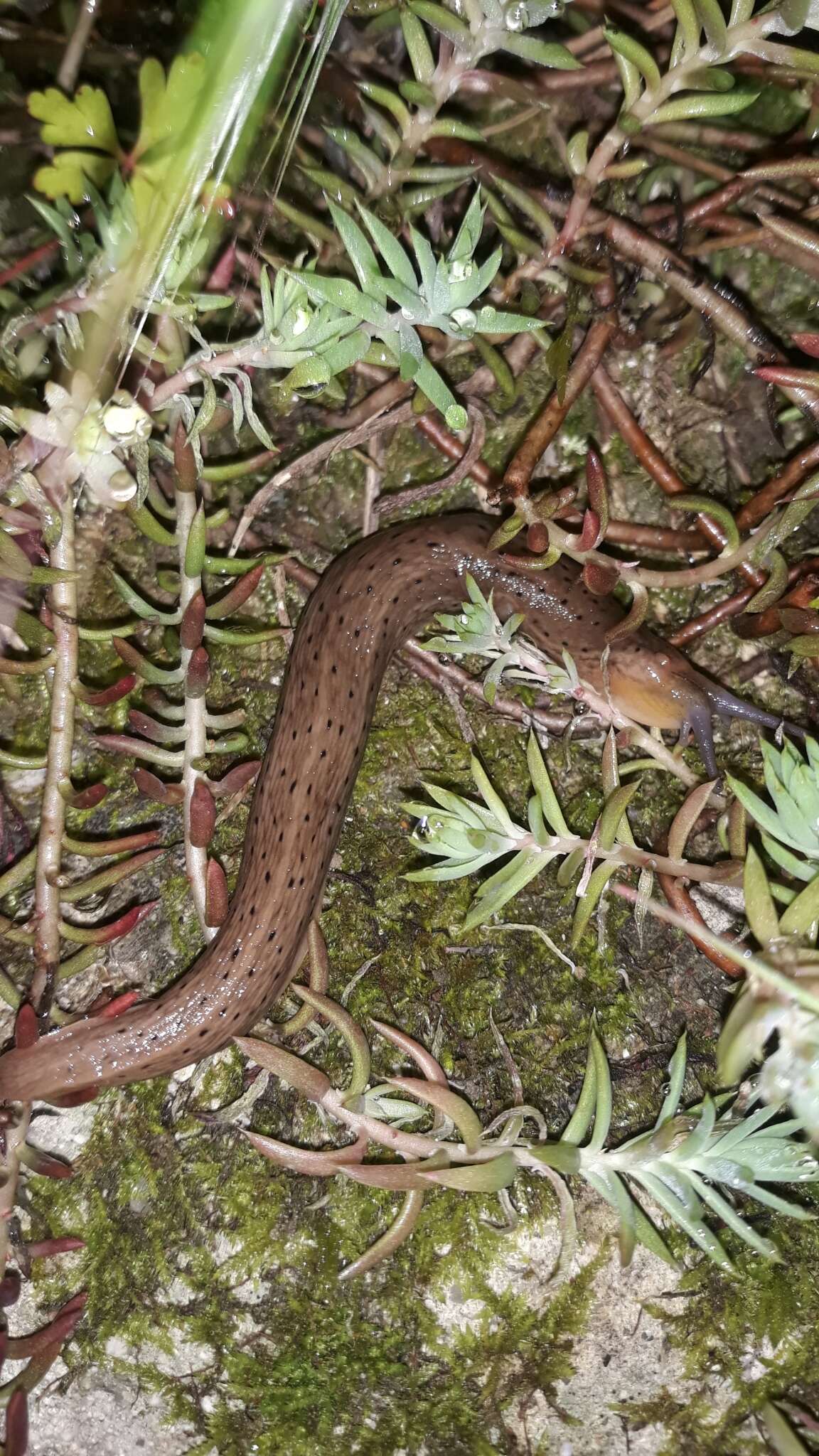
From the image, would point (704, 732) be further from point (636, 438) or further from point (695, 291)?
point (695, 291)

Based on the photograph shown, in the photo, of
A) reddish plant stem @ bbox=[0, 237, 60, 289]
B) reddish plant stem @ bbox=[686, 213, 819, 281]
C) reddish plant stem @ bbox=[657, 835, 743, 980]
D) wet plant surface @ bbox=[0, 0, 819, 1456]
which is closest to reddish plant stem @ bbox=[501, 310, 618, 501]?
wet plant surface @ bbox=[0, 0, 819, 1456]

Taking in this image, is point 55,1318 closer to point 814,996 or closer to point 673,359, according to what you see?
point 814,996

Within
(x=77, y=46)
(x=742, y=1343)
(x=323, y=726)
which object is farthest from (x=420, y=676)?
(x=742, y=1343)

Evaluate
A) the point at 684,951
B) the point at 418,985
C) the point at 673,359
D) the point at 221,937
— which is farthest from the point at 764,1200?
the point at 673,359

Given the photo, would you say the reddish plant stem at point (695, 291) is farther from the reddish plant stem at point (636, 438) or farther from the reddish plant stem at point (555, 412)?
the reddish plant stem at point (636, 438)

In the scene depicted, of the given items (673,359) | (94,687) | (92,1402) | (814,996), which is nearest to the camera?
(814,996)

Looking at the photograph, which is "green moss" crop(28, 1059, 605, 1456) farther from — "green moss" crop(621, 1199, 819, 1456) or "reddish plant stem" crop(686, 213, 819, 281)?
"reddish plant stem" crop(686, 213, 819, 281)

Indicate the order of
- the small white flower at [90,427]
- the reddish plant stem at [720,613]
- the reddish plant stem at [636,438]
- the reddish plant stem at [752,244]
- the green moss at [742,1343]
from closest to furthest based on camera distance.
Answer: the small white flower at [90,427] → the green moss at [742,1343] → the reddish plant stem at [720,613] → the reddish plant stem at [752,244] → the reddish plant stem at [636,438]

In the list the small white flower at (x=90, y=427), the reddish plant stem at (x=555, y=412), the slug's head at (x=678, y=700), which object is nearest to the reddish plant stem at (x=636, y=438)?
the reddish plant stem at (x=555, y=412)
